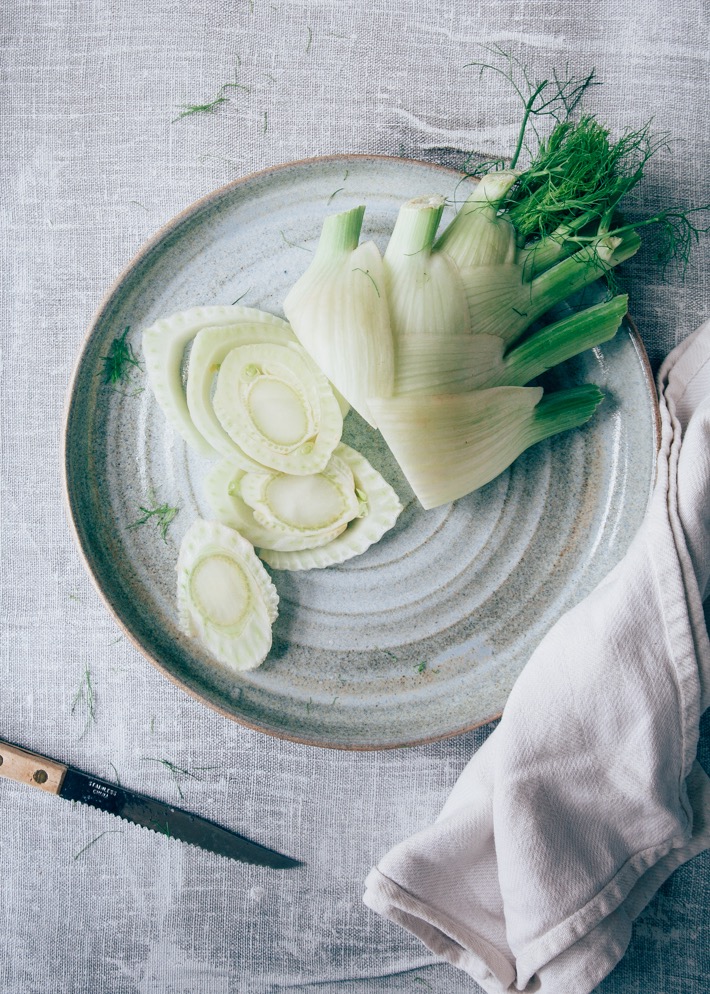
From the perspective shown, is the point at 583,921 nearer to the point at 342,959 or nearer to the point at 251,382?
the point at 342,959

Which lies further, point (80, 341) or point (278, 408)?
point (80, 341)

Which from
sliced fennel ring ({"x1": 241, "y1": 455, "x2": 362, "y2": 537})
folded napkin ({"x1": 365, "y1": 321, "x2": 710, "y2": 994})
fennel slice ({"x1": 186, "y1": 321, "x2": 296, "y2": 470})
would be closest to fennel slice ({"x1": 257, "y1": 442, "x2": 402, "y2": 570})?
sliced fennel ring ({"x1": 241, "y1": 455, "x2": 362, "y2": 537})

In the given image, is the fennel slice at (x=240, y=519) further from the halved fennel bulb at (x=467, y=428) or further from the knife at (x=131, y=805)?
the knife at (x=131, y=805)

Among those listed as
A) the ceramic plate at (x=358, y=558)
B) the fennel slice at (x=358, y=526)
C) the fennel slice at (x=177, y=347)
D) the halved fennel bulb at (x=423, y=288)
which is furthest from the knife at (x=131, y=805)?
the halved fennel bulb at (x=423, y=288)

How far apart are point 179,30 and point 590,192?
70 centimetres

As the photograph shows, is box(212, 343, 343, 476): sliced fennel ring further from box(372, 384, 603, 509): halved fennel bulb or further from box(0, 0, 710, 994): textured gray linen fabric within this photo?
box(0, 0, 710, 994): textured gray linen fabric

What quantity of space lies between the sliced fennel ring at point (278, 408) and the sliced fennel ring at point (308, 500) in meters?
0.02

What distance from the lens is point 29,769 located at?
1.17 metres

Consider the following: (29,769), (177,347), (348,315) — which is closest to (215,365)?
(177,347)

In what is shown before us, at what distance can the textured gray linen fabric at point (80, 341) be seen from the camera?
1116 millimetres

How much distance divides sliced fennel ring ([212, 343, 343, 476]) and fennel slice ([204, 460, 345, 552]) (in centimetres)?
6

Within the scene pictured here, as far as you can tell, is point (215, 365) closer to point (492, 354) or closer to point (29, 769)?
point (492, 354)

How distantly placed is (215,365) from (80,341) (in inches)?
10.4

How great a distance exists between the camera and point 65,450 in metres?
1.07
